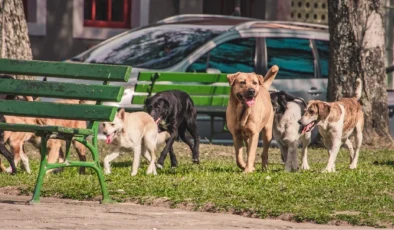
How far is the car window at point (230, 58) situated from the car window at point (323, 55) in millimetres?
1191

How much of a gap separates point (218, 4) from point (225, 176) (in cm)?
1832

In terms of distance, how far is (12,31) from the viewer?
20234mm

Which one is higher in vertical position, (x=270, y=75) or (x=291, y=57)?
(x=291, y=57)

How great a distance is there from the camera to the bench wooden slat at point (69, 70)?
1243cm

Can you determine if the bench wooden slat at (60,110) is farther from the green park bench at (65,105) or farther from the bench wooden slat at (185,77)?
the bench wooden slat at (185,77)

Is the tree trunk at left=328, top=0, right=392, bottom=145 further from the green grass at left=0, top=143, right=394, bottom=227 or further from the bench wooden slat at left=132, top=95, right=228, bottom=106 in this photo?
the green grass at left=0, top=143, right=394, bottom=227

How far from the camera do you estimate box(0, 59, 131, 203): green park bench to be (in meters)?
12.0

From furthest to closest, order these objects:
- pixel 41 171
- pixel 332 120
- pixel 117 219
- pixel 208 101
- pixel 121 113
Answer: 1. pixel 208 101
2. pixel 332 120
3. pixel 121 113
4. pixel 41 171
5. pixel 117 219

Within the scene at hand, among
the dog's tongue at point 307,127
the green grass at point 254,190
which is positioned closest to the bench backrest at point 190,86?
the green grass at point 254,190

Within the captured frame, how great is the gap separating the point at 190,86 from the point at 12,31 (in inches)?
100

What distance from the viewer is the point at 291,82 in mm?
22234

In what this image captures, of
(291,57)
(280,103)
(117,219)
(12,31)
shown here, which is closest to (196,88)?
(291,57)

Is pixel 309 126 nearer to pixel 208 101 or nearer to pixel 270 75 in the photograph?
pixel 270 75

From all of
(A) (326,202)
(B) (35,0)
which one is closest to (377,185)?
(A) (326,202)
